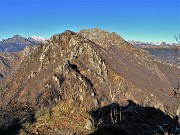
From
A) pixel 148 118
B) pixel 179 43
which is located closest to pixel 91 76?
pixel 148 118

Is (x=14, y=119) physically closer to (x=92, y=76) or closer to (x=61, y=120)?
(x=61, y=120)

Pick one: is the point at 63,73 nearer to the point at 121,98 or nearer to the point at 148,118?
the point at 121,98

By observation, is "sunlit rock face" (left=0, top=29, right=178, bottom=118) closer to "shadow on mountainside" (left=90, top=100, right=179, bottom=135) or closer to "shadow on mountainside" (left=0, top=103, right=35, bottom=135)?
"shadow on mountainside" (left=90, top=100, right=179, bottom=135)

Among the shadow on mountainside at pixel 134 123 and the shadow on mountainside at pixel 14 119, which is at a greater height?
the shadow on mountainside at pixel 14 119

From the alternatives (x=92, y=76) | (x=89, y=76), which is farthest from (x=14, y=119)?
(x=92, y=76)

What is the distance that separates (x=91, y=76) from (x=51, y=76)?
9871 mm

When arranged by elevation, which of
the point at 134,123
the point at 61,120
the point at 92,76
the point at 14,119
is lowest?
the point at 134,123

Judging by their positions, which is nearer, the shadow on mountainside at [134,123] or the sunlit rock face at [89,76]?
the shadow on mountainside at [134,123]

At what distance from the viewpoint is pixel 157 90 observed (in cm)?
8038

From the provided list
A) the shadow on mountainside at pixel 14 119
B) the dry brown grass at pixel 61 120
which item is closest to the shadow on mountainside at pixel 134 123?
the dry brown grass at pixel 61 120

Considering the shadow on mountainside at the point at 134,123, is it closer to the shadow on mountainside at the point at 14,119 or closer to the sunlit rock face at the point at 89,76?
the shadow on mountainside at the point at 14,119

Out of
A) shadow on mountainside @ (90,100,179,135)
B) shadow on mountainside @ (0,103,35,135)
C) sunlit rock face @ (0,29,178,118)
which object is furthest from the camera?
sunlit rock face @ (0,29,178,118)

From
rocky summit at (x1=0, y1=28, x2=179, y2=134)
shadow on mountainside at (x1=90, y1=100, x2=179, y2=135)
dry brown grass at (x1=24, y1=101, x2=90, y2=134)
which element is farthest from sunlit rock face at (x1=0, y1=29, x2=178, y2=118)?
dry brown grass at (x1=24, y1=101, x2=90, y2=134)

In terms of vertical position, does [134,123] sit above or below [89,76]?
below
